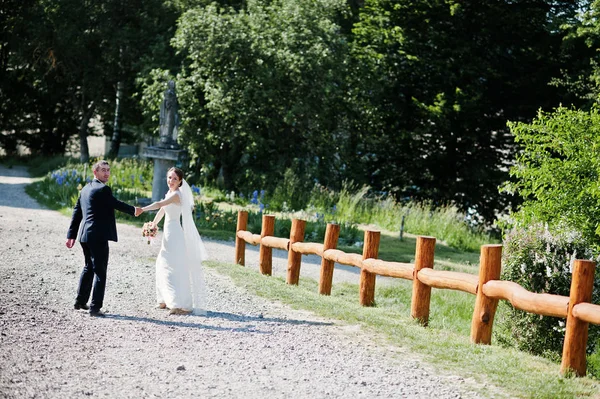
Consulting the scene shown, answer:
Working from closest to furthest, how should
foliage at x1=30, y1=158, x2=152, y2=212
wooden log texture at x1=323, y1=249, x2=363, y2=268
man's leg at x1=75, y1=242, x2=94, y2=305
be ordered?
man's leg at x1=75, y1=242, x2=94, y2=305 < wooden log texture at x1=323, y1=249, x2=363, y2=268 < foliage at x1=30, y1=158, x2=152, y2=212

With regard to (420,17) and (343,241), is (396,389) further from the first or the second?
(420,17)

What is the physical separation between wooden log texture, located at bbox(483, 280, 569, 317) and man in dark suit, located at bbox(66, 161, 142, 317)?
3.59 metres

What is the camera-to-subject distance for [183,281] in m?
9.22

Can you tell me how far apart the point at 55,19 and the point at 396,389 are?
3335 centimetres

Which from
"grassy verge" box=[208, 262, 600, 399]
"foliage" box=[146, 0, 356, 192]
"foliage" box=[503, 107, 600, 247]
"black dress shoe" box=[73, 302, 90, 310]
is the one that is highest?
"foliage" box=[146, 0, 356, 192]

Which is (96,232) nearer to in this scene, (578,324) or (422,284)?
(422,284)

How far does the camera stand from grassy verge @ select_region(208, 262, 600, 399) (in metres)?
6.43

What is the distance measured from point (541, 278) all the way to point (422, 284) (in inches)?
46.7

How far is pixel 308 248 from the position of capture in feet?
37.8

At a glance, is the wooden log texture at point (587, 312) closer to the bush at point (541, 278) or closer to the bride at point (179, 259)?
the bush at point (541, 278)

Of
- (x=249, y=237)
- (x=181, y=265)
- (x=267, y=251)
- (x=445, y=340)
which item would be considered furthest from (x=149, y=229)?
(x=249, y=237)

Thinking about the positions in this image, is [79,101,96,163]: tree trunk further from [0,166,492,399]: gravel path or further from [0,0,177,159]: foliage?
[0,166,492,399]: gravel path

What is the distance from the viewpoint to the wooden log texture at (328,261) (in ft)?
36.1

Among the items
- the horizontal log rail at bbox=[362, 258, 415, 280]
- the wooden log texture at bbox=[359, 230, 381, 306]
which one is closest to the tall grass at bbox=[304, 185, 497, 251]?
the wooden log texture at bbox=[359, 230, 381, 306]
